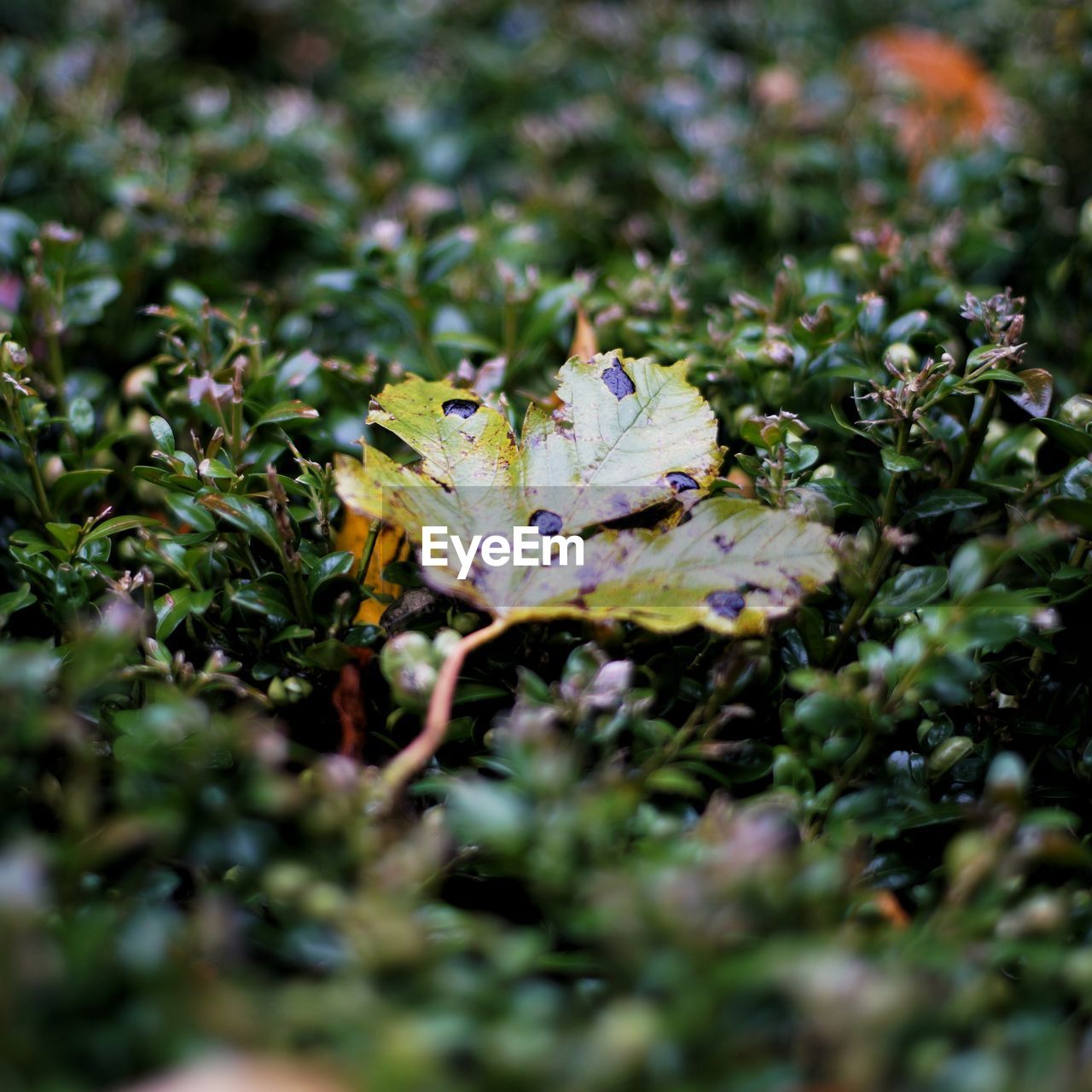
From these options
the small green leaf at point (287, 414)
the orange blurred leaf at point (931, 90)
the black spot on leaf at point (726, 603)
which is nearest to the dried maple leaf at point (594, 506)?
the black spot on leaf at point (726, 603)

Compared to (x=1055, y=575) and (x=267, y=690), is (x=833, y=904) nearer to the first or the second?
(x=1055, y=575)

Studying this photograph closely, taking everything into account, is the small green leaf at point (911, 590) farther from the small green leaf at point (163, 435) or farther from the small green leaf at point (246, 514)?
the small green leaf at point (163, 435)

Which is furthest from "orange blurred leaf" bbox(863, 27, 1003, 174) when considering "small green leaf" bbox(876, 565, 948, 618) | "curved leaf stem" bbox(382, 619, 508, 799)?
"curved leaf stem" bbox(382, 619, 508, 799)

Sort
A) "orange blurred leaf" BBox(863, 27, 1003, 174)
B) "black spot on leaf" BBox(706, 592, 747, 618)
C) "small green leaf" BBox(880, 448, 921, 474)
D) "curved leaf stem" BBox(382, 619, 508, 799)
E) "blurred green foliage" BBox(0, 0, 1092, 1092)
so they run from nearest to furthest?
"blurred green foliage" BBox(0, 0, 1092, 1092) → "curved leaf stem" BBox(382, 619, 508, 799) → "black spot on leaf" BBox(706, 592, 747, 618) → "small green leaf" BBox(880, 448, 921, 474) → "orange blurred leaf" BBox(863, 27, 1003, 174)

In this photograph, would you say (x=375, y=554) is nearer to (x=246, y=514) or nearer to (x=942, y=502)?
(x=246, y=514)

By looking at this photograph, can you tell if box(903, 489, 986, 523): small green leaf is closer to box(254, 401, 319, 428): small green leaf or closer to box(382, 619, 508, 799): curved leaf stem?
box(382, 619, 508, 799): curved leaf stem

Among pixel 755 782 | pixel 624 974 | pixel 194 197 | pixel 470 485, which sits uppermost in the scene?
pixel 194 197

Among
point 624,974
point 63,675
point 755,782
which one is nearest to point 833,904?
point 624,974
